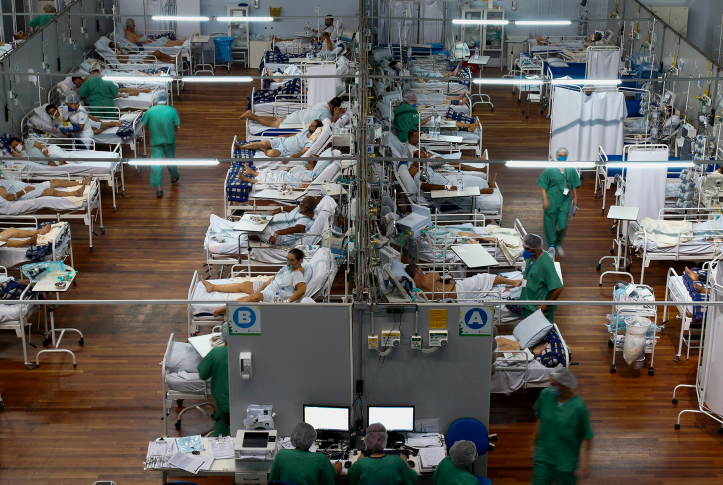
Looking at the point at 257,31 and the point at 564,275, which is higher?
the point at 257,31

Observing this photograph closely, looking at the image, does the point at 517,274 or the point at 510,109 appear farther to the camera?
the point at 510,109

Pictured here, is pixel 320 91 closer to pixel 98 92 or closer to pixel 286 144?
pixel 286 144

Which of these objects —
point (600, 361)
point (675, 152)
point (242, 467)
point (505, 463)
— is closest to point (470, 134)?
point (675, 152)

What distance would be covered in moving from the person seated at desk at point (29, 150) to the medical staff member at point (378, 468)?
7203 millimetres

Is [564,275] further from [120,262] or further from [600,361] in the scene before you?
[120,262]

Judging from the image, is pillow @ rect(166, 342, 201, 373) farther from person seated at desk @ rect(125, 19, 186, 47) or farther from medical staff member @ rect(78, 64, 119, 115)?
person seated at desk @ rect(125, 19, 186, 47)

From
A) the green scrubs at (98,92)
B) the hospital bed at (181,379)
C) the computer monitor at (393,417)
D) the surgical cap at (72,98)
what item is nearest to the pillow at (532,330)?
the computer monitor at (393,417)

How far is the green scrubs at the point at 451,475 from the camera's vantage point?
584 cm

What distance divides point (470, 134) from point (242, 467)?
8.39 m

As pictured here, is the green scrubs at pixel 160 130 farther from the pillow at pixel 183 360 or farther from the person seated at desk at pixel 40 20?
the pillow at pixel 183 360

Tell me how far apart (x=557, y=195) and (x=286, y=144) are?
4.12 meters

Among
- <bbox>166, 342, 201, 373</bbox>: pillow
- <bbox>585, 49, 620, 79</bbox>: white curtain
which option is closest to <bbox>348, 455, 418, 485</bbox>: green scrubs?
<bbox>166, 342, 201, 373</bbox>: pillow

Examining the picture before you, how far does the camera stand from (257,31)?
1978 cm

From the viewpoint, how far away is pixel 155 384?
27.1 feet
